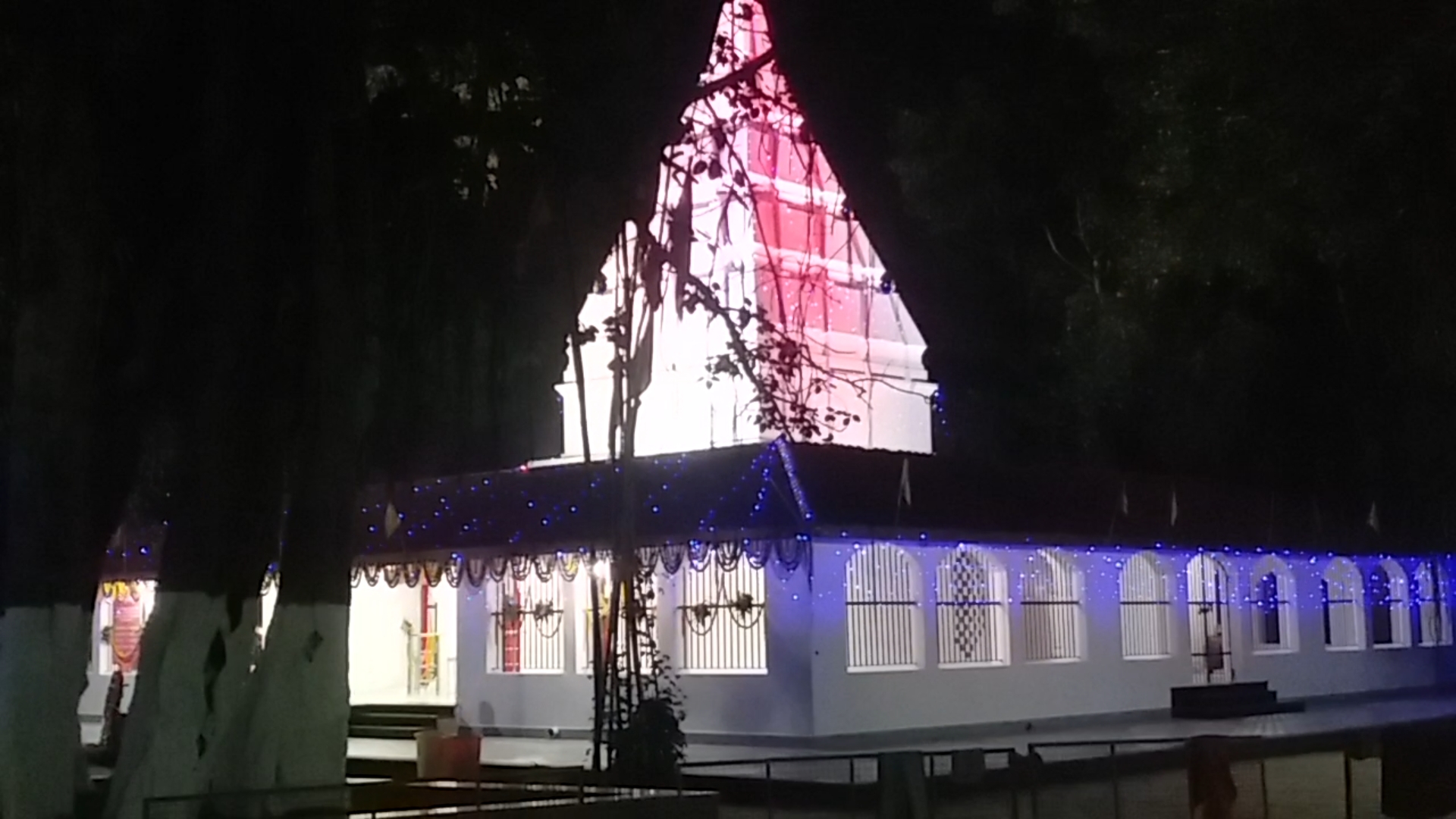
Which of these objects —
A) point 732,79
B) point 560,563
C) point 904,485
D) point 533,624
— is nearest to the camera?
point 732,79

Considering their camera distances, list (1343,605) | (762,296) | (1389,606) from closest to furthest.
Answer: (762,296)
(1343,605)
(1389,606)

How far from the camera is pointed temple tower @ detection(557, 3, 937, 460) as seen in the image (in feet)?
73.4

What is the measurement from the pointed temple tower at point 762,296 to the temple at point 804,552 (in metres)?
0.05

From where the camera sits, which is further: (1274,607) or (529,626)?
(1274,607)

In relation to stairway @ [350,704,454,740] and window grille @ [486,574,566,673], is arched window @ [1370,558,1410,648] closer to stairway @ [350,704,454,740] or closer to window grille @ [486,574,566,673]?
window grille @ [486,574,566,673]

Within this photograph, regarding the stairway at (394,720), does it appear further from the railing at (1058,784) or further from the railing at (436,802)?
the railing at (436,802)

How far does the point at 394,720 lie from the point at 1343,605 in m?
18.3

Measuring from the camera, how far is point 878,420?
2570 centimetres

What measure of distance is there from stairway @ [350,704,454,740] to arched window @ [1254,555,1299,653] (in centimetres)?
1430

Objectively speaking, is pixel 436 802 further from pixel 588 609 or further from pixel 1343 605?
pixel 1343 605

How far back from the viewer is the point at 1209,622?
92.5 feet

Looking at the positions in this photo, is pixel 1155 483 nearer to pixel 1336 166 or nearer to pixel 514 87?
pixel 1336 166

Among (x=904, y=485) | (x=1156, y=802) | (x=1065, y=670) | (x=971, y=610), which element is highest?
(x=904, y=485)

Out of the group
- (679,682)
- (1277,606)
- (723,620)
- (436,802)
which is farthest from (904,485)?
(1277,606)
